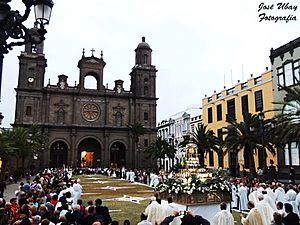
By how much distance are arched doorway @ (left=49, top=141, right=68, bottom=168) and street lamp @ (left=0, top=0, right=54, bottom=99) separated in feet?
174

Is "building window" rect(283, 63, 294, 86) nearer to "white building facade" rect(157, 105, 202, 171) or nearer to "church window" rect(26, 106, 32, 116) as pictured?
"white building facade" rect(157, 105, 202, 171)

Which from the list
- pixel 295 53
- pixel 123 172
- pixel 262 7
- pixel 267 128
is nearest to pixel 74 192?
pixel 262 7

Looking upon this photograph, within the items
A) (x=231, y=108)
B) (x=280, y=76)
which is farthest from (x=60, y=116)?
(x=280, y=76)

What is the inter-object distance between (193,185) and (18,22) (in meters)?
8.00

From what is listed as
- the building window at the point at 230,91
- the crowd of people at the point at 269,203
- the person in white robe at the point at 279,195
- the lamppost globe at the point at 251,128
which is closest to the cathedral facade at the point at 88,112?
the building window at the point at 230,91

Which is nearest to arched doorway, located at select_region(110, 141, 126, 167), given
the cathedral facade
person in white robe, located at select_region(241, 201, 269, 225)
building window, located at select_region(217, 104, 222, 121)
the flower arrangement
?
the cathedral facade

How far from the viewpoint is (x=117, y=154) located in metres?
62.1

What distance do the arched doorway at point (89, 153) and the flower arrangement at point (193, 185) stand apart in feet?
160

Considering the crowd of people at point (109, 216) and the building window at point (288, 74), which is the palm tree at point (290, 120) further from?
the building window at point (288, 74)

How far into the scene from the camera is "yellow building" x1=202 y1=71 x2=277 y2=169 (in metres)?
34.1

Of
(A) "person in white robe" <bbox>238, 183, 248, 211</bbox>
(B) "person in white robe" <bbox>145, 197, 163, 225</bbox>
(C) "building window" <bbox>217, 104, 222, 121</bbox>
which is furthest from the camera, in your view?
(C) "building window" <bbox>217, 104, 222, 121</bbox>

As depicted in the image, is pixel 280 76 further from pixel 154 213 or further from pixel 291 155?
pixel 154 213

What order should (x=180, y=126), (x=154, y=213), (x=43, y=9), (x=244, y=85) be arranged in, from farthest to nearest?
(x=180, y=126) < (x=244, y=85) < (x=154, y=213) < (x=43, y=9)

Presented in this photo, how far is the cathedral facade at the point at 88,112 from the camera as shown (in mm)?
56750
